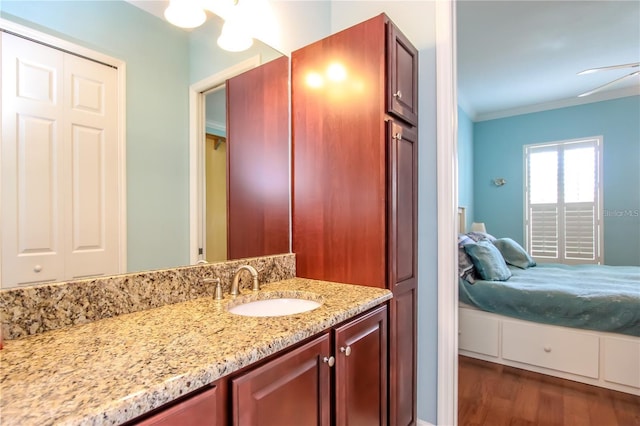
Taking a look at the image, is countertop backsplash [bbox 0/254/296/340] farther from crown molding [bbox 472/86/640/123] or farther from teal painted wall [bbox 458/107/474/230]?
crown molding [bbox 472/86/640/123]

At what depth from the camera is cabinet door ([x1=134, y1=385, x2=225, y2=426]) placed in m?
0.59

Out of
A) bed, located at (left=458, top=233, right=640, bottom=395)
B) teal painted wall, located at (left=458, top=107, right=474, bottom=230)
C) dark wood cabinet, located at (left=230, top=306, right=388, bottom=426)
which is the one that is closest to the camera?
dark wood cabinet, located at (left=230, top=306, right=388, bottom=426)

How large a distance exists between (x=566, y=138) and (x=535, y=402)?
12.8 feet

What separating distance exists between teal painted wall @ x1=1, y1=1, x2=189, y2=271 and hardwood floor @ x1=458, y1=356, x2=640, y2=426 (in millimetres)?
1863

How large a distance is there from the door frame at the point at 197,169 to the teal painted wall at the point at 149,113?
0.08ft

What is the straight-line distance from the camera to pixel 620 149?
4160 millimetres

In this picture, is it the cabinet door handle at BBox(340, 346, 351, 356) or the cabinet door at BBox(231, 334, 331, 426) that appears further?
the cabinet door handle at BBox(340, 346, 351, 356)

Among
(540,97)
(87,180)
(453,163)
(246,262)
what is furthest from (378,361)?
(540,97)

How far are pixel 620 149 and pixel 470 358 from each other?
360 centimetres

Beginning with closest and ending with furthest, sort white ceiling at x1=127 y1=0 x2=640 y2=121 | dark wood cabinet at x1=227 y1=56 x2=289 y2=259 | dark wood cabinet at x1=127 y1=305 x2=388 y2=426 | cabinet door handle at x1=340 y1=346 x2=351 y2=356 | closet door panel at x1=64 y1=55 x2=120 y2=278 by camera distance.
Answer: dark wood cabinet at x1=127 y1=305 x2=388 y2=426 → closet door panel at x1=64 y1=55 x2=120 y2=278 → cabinet door handle at x1=340 y1=346 x2=351 y2=356 → dark wood cabinet at x1=227 y1=56 x2=289 y2=259 → white ceiling at x1=127 y1=0 x2=640 y2=121

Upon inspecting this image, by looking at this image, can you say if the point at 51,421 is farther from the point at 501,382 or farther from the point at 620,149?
the point at 620,149

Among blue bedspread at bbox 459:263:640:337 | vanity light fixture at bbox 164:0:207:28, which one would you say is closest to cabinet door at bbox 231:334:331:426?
vanity light fixture at bbox 164:0:207:28

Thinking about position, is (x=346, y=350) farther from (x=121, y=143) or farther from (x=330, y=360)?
(x=121, y=143)

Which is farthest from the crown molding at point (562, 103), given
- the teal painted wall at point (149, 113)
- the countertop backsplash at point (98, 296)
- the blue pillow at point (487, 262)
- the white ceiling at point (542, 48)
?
the countertop backsplash at point (98, 296)
